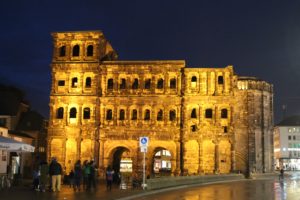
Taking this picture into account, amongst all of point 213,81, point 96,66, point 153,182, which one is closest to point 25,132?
point 96,66

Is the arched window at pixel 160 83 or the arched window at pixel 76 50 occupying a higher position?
the arched window at pixel 76 50

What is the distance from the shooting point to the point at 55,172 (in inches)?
1022

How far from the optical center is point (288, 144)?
429 ft

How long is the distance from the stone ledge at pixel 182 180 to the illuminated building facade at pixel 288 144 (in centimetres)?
8254

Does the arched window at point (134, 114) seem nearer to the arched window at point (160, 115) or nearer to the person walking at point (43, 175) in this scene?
the arched window at point (160, 115)

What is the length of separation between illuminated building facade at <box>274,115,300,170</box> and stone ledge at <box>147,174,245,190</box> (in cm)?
8254

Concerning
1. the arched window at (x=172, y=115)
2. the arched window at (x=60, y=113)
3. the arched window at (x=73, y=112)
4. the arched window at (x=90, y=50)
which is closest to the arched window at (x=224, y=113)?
the arched window at (x=172, y=115)

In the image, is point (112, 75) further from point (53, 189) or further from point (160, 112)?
point (53, 189)

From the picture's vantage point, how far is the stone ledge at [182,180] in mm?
31594

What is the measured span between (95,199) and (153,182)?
9701 millimetres

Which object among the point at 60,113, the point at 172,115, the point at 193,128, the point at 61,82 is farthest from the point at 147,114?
→ the point at 61,82

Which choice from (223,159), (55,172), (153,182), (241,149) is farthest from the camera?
(241,149)

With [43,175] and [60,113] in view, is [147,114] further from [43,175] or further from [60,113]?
[43,175]

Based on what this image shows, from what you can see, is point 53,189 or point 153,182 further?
point 153,182
